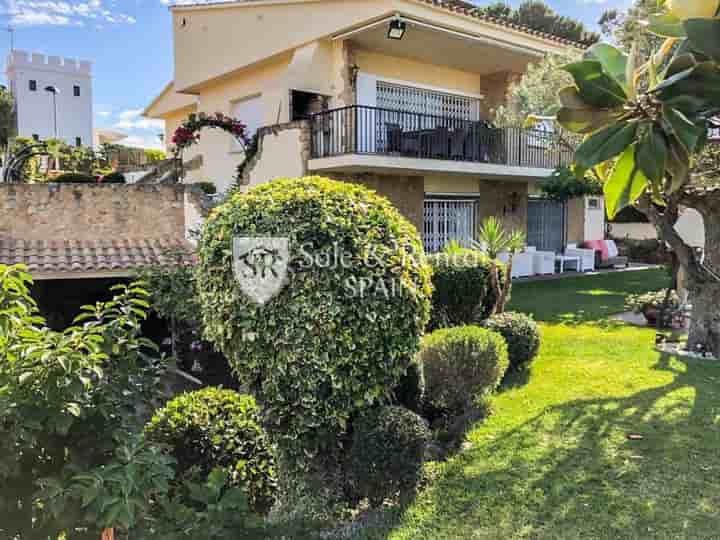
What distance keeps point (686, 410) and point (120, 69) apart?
3784 cm

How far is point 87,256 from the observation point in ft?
39.9

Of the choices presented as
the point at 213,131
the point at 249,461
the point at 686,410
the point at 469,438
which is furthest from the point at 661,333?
the point at 213,131

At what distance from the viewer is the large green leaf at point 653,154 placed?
1726 millimetres

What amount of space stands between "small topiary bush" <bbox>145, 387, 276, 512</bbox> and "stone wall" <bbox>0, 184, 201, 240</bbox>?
9.18 meters

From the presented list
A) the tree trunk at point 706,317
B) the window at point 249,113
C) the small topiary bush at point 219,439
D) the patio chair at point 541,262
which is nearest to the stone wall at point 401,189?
the window at point 249,113

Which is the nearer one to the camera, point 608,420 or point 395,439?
point 395,439

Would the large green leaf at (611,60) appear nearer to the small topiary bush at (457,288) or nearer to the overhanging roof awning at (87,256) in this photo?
the small topiary bush at (457,288)

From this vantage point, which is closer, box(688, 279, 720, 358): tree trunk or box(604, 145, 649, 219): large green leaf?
box(604, 145, 649, 219): large green leaf

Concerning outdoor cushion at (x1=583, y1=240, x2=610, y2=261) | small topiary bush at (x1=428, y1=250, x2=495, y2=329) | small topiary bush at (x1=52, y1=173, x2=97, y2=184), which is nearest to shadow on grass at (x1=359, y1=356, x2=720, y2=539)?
small topiary bush at (x1=428, y1=250, x2=495, y2=329)

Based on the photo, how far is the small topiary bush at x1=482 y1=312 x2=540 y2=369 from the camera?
371 inches

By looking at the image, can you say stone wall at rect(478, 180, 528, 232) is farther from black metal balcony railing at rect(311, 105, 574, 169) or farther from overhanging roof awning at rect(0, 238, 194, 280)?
overhanging roof awning at rect(0, 238, 194, 280)

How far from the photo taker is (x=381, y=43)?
57.9 ft

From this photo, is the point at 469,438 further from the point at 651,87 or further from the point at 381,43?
the point at 381,43

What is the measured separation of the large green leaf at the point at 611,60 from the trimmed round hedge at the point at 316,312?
4.00 m
